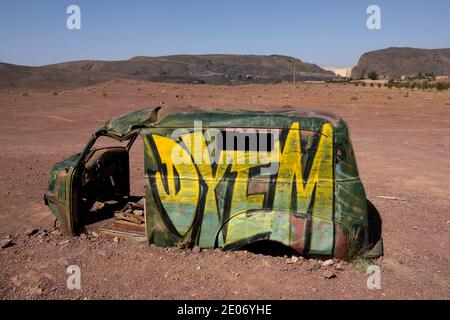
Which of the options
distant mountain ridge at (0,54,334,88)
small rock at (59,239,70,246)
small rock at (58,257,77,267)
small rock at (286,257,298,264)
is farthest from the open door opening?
distant mountain ridge at (0,54,334,88)

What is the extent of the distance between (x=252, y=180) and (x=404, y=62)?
11853 cm

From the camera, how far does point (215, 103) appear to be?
1171 inches

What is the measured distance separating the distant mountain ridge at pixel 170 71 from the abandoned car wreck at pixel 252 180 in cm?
5327

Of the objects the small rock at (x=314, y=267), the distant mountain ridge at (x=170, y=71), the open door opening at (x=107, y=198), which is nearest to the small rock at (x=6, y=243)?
the open door opening at (x=107, y=198)

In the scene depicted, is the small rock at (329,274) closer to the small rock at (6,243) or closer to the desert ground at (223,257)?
the desert ground at (223,257)

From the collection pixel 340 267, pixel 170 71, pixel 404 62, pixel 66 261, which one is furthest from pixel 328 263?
pixel 404 62

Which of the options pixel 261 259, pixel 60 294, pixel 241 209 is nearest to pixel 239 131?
pixel 241 209

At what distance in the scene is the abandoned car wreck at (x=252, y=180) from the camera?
216 inches

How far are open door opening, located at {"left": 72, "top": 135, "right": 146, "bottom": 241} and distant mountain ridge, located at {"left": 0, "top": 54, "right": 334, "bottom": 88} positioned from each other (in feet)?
Result: 168

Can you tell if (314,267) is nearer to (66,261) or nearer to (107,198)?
(66,261)

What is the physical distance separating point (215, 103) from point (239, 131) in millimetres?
24427

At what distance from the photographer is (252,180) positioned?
5590 mm
